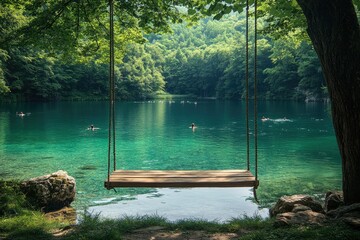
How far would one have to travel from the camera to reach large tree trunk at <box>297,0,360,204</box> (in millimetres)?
4914

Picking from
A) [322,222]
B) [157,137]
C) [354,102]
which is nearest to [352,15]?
[354,102]

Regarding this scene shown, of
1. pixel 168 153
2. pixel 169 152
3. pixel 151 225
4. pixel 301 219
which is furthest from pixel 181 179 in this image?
pixel 169 152

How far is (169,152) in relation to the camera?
21.4 m

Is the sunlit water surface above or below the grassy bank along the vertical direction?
below

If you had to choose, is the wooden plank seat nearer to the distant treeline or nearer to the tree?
the tree

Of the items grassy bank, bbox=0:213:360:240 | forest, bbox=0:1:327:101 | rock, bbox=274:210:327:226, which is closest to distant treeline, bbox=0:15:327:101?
forest, bbox=0:1:327:101

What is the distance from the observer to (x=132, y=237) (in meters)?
5.27

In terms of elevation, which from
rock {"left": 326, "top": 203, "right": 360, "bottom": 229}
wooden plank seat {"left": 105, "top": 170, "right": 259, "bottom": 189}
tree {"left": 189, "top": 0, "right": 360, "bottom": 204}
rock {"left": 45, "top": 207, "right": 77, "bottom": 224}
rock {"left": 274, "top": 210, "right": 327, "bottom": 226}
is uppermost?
tree {"left": 189, "top": 0, "right": 360, "bottom": 204}

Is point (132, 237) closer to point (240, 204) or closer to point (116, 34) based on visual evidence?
point (240, 204)

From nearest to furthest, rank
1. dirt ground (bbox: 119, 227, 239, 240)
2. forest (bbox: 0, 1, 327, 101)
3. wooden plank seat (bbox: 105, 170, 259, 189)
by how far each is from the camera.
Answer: dirt ground (bbox: 119, 227, 239, 240) < wooden plank seat (bbox: 105, 170, 259, 189) < forest (bbox: 0, 1, 327, 101)

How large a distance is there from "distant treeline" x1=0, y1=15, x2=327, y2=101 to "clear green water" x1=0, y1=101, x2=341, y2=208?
18280 mm

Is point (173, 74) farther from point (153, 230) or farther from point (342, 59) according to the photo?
point (342, 59)

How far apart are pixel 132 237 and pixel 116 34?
28.0ft

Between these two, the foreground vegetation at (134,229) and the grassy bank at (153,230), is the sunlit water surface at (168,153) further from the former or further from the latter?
the grassy bank at (153,230)
